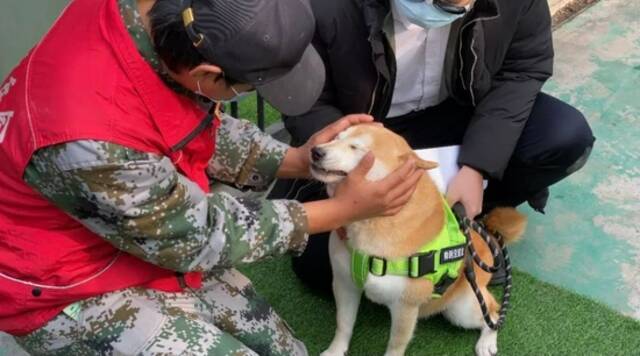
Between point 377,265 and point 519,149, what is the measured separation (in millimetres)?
810

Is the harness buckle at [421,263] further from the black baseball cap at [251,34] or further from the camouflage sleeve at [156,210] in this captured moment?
the black baseball cap at [251,34]

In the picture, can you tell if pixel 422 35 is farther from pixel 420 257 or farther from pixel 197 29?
pixel 197 29

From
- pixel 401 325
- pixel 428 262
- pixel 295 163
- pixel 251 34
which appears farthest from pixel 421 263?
pixel 251 34

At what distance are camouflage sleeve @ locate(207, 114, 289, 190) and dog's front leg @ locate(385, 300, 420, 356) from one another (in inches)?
21.5

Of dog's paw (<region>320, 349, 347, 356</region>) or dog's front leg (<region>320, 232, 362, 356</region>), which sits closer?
dog's front leg (<region>320, 232, 362, 356</region>)

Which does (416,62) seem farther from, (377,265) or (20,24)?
(20,24)

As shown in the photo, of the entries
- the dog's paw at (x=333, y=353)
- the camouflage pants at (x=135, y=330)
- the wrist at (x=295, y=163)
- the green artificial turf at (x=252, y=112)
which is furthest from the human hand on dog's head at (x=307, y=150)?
the green artificial turf at (x=252, y=112)

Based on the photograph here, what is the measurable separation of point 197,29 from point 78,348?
82 cm

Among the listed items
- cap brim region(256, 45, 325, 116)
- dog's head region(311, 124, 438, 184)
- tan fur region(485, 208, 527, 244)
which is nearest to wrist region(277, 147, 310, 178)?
dog's head region(311, 124, 438, 184)

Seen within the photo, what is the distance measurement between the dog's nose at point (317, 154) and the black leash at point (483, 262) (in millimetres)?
559

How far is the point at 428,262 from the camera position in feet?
6.63

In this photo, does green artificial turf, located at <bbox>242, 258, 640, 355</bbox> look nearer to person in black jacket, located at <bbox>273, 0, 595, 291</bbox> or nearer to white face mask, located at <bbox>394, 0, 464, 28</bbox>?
person in black jacket, located at <bbox>273, 0, 595, 291</bbox>

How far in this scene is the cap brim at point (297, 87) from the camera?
1585 millimetres

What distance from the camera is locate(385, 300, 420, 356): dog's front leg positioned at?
6.91 ft
